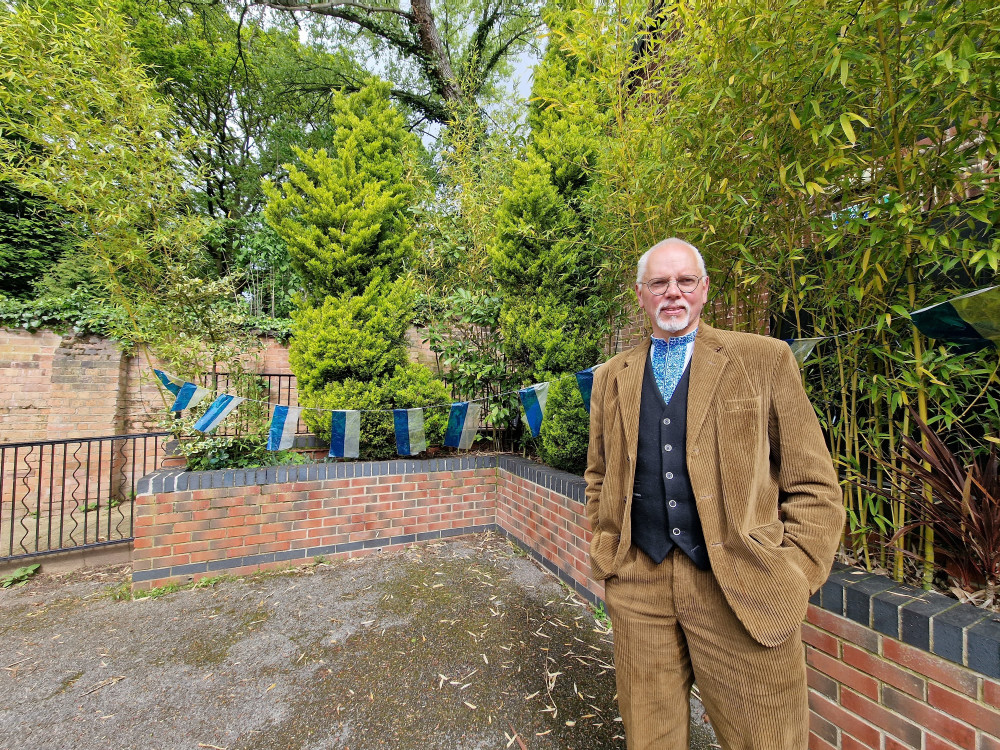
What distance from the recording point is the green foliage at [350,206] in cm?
404

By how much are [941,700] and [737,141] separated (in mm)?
1884

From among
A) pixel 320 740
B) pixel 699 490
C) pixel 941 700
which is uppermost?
pixel 699 490

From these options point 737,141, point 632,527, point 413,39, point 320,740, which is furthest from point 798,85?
point 413,39

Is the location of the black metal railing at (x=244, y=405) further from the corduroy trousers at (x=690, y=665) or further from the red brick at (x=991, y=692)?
the red brick at (x=991, y=692)

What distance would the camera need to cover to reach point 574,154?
376 cm

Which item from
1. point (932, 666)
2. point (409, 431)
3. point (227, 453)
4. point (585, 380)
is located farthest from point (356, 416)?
point (932, 666)

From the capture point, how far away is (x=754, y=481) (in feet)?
3.73

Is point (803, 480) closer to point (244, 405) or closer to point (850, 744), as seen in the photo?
point (850, 744)

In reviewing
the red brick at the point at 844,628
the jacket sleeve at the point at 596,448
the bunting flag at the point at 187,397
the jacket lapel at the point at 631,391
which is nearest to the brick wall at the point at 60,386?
the bunting flag at the point at 187,397

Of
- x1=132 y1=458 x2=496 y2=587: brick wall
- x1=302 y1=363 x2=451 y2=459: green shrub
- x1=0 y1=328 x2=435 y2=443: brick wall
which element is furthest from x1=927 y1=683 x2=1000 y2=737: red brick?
x1=0 y1=328 x2=435 y2=443: brick wall

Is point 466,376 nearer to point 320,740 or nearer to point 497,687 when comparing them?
point 497,687

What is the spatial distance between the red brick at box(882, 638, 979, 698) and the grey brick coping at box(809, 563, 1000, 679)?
0.02 meters

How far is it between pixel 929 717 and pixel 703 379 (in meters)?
1.18

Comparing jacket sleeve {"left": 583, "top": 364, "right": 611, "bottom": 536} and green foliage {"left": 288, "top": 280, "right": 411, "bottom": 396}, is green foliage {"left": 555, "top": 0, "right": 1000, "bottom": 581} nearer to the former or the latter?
jacket sleeve {"left": 583, "top": 364, "right": 611, "bottom": 536}
